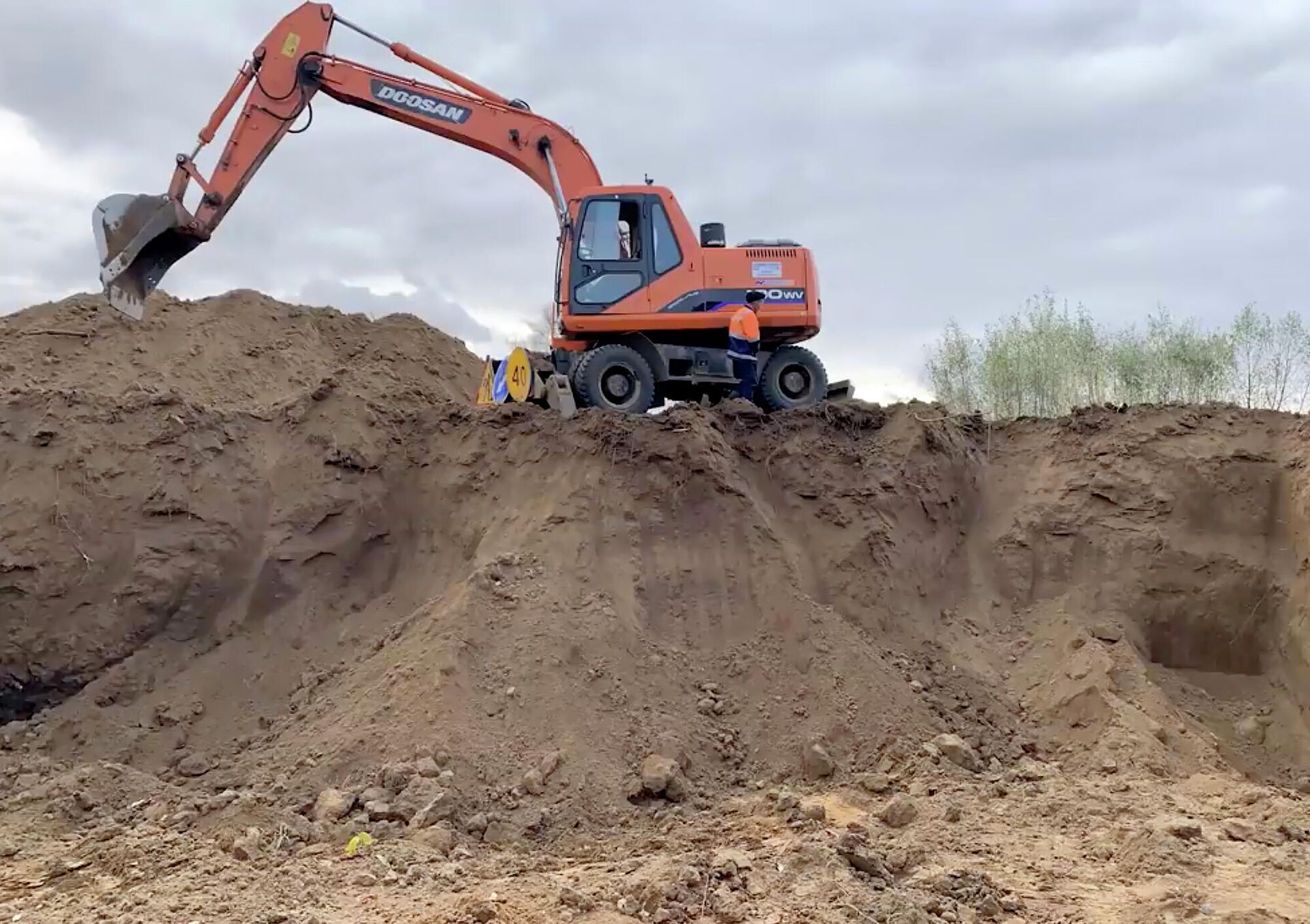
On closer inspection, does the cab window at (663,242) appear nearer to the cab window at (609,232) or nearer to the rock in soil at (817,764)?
the cab window at (609,232)

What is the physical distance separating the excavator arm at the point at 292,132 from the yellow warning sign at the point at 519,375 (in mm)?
1481

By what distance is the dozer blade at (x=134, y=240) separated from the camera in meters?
9.04

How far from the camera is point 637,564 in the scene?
8.38m

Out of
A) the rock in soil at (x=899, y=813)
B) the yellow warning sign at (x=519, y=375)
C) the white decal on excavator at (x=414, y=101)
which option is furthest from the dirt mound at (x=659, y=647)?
the white decal on excavator at (x=414, y=101)

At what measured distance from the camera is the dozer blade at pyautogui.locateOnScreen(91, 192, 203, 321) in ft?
29.7

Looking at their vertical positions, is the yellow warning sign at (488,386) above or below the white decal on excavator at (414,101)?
below

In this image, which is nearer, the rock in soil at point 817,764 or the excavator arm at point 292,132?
the rock in soil at point 817,764

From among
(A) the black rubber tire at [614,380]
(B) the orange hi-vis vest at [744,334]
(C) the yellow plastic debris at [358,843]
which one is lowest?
(C) the yellow plastic debris at [358,843]

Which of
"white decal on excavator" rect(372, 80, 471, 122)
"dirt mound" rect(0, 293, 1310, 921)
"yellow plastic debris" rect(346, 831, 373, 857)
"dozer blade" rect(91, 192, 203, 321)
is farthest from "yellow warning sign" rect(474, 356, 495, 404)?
"yellow plastic debris" rect(346, 831, 373, 857)

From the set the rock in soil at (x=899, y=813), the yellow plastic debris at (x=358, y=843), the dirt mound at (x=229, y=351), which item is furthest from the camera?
the dirt mound at (x=229, y=351)

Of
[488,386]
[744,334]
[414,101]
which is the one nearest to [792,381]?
[744,334]

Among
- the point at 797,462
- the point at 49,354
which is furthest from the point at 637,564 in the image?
the point at 49,354

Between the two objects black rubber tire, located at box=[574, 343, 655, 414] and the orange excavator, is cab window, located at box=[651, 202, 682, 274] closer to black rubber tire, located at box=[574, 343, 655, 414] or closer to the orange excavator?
the orange excavator

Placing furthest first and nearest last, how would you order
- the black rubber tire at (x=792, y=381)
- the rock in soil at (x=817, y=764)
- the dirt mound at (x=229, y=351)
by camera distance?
the dirt mound at (x=229, y=351) < the black rubber tire at (x=792, y=381) < the rock in soil at (x=817, y=764)
